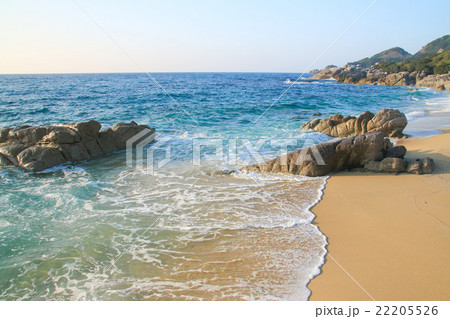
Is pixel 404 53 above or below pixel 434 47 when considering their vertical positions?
above

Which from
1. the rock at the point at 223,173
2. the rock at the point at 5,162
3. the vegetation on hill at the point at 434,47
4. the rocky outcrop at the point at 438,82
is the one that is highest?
the vegetation on hill at the point at 434,47

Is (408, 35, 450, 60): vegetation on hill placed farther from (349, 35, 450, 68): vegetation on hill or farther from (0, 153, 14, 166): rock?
(0, 153, 14, 166): rock

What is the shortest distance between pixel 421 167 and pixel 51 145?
1167cm

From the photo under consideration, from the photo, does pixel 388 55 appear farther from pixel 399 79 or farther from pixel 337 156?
pixel 337 156

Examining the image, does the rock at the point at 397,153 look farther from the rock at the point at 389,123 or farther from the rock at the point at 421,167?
the rock at the point at 389,123

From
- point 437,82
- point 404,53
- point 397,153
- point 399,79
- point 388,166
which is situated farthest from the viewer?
point 404,53

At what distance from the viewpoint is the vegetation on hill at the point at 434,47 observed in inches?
3838

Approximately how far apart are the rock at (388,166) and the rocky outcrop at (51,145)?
9.42m

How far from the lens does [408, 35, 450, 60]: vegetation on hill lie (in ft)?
320

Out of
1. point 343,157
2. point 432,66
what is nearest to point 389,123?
point 343,157

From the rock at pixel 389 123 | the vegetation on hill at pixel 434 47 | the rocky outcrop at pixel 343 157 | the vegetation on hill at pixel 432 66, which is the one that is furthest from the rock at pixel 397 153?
the vegetation on hill at pixel 434 47

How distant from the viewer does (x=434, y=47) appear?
102000 millimetres

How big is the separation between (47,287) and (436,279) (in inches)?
210

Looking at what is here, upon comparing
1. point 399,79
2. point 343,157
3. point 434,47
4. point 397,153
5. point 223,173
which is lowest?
point 223,173
